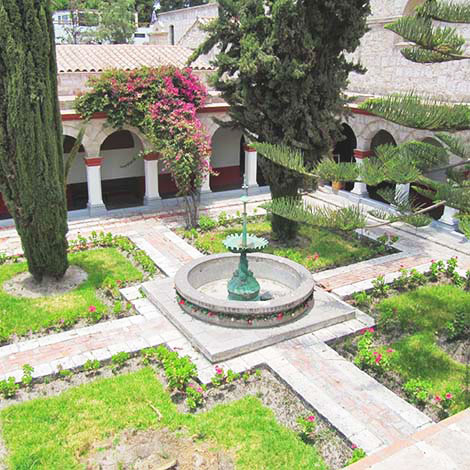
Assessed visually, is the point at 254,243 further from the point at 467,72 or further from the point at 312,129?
the point at 467,72

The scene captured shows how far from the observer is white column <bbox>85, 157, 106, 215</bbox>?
47.3 ft

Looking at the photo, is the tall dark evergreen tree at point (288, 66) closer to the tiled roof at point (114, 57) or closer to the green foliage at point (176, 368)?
the tiled roof at point (114, 57)

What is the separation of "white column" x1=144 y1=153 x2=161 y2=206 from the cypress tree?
5569 mm

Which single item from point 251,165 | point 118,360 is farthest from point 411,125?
point 251,165

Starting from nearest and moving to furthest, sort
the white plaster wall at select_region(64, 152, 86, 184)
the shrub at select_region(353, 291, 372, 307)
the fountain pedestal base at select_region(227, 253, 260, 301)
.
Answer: the fountain pedestal base at select_region(227, 253, 260, 301)
the shrub at select_region(353, 291, 372, 307)
the white plaster wall at select_region(64, 152, 86, 184)

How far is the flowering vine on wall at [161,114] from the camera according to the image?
43.2 ft

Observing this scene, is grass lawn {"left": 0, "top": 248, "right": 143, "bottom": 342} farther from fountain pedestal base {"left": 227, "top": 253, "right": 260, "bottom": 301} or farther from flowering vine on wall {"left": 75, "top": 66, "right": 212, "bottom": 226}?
flowering vine on wall {"left": 75, "top": 66, "right": 212, "bottom": 226}

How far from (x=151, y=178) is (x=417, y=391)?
34.3 feet

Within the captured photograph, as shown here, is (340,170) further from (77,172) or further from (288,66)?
(77,172)

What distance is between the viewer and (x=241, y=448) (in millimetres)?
5988

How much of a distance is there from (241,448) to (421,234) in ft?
30.3

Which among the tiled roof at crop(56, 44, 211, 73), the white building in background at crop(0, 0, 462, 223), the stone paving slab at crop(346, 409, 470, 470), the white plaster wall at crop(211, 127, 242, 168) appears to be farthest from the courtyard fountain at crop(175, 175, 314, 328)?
the white plaster wall at crop(211, 127, 242, 168)

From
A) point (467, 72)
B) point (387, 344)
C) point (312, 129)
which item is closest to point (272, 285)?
point (387, 344)

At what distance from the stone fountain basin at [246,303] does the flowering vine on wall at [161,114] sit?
3693 millimetres
